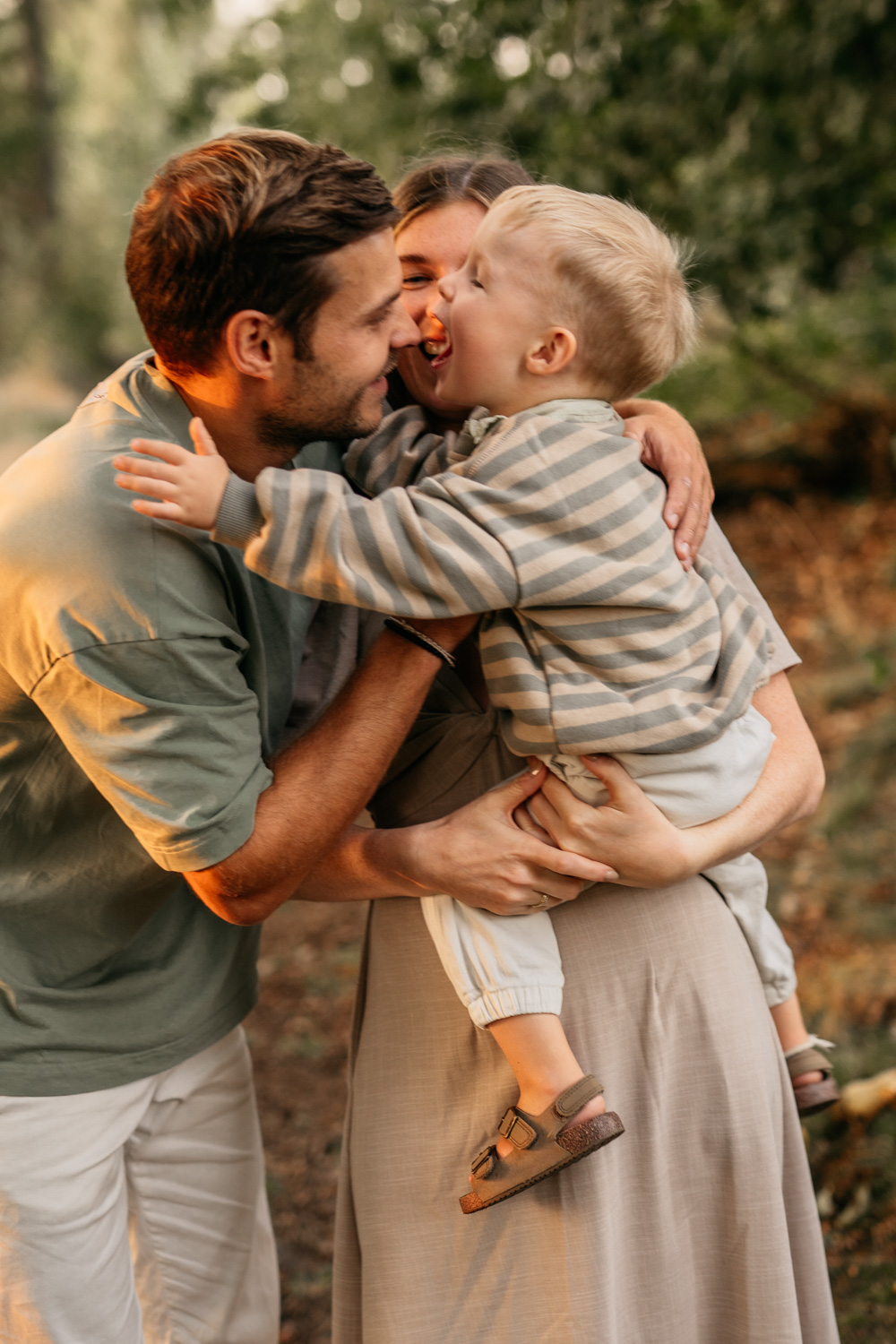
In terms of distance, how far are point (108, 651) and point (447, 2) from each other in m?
4.56

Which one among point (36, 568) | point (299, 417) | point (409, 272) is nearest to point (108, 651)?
point (36, 568)

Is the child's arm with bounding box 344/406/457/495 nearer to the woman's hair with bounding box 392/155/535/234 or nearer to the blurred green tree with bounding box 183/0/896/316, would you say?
the woman's hair with bounding box 392/155/535/234

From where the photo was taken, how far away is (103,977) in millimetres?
1870

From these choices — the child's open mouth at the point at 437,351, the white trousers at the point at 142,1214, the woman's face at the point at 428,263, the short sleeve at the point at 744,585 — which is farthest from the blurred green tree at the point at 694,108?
the white trousers at the point at 142,1214

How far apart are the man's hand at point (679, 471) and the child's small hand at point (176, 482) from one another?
26.0 inches

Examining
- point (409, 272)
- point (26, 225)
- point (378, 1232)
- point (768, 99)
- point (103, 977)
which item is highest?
point (409, 272)

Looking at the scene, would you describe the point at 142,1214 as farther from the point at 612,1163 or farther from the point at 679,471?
the point at 679,471

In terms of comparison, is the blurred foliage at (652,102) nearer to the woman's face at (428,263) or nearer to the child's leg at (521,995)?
the woman's face at (428,263)

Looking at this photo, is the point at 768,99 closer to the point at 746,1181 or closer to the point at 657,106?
the point at 657,106

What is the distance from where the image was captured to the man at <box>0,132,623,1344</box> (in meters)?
1.52

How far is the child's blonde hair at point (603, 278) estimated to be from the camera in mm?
1697

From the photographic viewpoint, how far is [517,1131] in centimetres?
166

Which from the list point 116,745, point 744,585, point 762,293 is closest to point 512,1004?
point 116,745

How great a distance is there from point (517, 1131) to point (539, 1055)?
11cm
